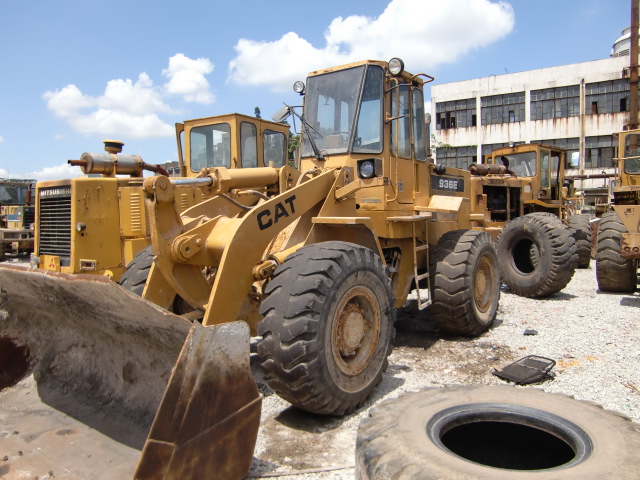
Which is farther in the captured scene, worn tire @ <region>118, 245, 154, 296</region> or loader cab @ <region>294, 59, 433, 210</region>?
loader cab @ <region>294, 59, 433, 210</region>

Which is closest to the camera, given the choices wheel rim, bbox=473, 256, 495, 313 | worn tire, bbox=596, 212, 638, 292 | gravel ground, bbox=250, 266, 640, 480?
gravel ground, bbox=250, 266, 640, 480

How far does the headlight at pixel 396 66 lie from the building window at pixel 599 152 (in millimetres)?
35774

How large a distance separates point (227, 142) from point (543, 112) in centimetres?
3476

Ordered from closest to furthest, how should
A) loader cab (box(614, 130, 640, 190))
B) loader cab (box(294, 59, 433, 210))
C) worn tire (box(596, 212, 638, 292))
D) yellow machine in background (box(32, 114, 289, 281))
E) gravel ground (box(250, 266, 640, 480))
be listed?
gravel ground (box(250, 266, 640, 480)) → loader cab (box(294, 59, 433, 210)) → yellow machine in background (box(32, 114, 289, 281)) → worn tire (box(596, 212, 638, 292)) → loader cab (box(614, 130, 640, 190))

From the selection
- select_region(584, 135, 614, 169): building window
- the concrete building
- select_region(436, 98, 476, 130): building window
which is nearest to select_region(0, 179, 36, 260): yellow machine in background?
the concrete building

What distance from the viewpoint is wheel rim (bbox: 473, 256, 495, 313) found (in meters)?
6.39

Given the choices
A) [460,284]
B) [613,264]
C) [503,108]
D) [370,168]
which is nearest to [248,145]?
[370,168]

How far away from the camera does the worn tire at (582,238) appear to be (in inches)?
483

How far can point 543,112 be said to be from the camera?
37.7 meters

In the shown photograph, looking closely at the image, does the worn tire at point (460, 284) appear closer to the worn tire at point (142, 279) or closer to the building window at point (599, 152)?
the worn tire at point (142, 279)

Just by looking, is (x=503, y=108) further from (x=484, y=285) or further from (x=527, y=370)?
(x=527, y=370)

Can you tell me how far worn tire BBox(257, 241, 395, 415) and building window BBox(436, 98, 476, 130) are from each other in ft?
126

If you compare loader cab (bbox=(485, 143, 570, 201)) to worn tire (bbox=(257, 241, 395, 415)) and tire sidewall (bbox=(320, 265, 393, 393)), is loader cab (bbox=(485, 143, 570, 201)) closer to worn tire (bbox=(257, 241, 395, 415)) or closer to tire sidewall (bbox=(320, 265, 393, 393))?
tire sidewall (bbox=(320, 265, 393, 393))

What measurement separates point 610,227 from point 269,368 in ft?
25.3
